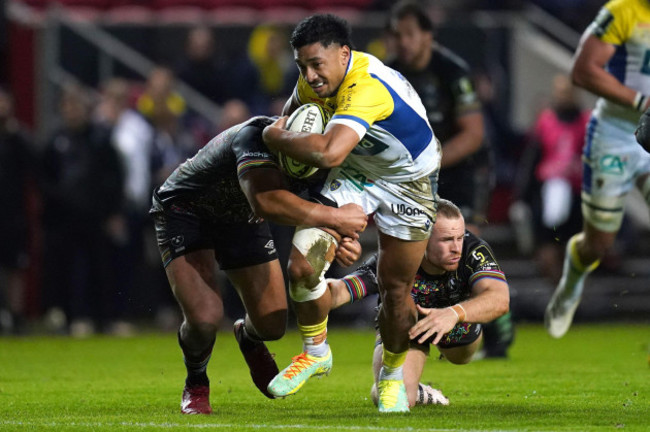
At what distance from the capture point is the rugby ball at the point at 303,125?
632 centimetres

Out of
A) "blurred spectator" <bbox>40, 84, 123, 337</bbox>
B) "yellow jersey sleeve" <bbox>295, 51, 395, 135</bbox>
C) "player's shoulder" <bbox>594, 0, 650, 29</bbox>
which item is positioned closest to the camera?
"yellow jersey sleeve" <bbox>295, 51, 395, 135</bbox>

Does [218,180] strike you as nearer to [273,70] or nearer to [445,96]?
[445,96]

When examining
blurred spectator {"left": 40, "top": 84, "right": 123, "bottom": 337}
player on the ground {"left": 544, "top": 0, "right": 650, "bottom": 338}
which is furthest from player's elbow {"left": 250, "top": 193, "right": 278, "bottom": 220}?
blurred spectator {"left": 40, "top": 84, "right": 123, "bottom": 337}

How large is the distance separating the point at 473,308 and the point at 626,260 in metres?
8.97

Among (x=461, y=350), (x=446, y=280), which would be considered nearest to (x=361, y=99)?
(x=446, y=280)

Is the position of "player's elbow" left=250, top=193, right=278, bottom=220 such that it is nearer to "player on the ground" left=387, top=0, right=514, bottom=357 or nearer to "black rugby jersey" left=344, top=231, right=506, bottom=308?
"black rugby jersey" left=344, top=231, right=506, bottom=308

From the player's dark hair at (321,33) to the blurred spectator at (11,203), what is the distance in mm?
7998

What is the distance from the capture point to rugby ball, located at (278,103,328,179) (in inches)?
249

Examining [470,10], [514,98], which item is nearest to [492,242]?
[514,98]

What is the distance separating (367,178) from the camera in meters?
6.59

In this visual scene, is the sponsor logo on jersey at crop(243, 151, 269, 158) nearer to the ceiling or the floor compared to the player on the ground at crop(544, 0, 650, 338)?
nearer to the ceiling

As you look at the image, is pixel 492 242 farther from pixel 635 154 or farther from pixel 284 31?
pixel 635 154

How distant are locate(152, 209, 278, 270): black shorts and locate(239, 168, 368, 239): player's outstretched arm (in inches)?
30.0

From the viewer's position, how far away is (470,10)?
54.3ft
